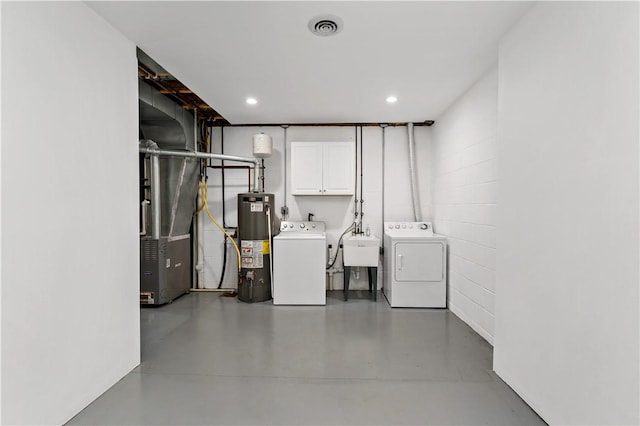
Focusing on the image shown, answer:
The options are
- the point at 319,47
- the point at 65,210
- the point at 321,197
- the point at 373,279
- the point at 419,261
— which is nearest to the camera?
the point at 65,210

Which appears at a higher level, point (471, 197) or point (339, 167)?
point (339, 167)

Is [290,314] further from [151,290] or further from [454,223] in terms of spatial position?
[454,223]

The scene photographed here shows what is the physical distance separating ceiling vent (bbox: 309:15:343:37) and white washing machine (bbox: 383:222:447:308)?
7.70 ft

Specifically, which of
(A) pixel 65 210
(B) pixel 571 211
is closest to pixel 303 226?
(A) pixel 65 210

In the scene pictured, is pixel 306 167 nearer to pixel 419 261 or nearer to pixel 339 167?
pixel 339 167

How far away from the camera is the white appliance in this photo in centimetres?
369

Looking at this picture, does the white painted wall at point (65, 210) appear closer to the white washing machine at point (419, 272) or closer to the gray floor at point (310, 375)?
the gray floor at point (310, 375)

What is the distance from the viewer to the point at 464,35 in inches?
81.9

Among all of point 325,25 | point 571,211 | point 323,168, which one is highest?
point 325,25

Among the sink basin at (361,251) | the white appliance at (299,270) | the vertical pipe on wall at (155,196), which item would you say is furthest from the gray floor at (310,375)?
the vertical pipe on wall at (155,196)

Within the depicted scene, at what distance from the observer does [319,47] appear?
7.39 feet

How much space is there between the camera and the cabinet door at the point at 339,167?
4.10m

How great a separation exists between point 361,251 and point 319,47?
2380 millimetres

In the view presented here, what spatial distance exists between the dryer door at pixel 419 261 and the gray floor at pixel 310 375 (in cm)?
47
